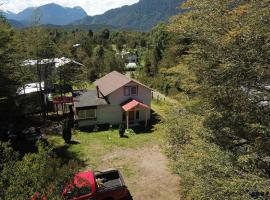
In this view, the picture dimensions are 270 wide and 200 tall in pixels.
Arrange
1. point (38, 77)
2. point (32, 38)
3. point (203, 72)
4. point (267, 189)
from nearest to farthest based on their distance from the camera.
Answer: point (267, 189) → point (203, 72) → point (32, 38) → point (38, 77)

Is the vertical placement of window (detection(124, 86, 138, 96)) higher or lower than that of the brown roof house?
higher

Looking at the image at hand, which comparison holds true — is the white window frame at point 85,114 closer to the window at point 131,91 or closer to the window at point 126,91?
the window at point 126,91

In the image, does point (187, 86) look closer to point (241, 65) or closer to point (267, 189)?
point (241, 65)

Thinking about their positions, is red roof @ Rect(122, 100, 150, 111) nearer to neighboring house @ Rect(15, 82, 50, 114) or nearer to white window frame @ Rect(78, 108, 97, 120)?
white window frame @ Rect(78, 108, 97, 120)

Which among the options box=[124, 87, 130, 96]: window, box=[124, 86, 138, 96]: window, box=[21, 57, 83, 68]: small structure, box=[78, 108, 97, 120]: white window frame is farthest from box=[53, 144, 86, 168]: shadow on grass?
box=[21, 57, 83, 68]: small structure

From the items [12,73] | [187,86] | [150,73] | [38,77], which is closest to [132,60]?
[150,73]

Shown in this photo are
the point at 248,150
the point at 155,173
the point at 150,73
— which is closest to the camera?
the point at 248,150

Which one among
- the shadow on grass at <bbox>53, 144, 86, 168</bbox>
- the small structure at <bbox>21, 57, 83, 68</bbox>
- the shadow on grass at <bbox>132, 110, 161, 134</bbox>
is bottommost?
the shadow on grass at <bbox>132, 110, 161, 134</bbox>
